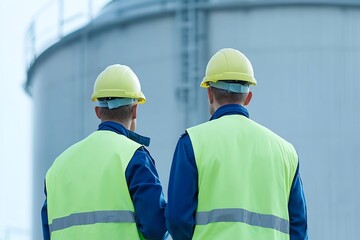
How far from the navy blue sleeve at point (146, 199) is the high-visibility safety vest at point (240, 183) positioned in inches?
13.1

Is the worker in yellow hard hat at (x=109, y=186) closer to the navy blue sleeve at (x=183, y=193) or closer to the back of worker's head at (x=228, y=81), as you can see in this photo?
the navy blue sleeve at (x=183, y=193)

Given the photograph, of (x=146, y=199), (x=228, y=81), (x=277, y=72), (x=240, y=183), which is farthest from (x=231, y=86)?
(x=277, y=72)

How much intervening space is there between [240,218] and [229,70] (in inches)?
32.4

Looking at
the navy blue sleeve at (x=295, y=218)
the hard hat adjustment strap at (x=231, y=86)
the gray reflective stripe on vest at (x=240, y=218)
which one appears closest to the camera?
the gray reflective stripe on vest at (x=240, y=218)

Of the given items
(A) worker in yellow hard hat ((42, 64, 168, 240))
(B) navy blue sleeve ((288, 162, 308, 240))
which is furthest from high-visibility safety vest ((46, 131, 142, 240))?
(B) navy blue sleeve ((288, 162, 308, 240))

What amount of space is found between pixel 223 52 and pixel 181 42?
4.95 m

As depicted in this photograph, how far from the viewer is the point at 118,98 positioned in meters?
5.02

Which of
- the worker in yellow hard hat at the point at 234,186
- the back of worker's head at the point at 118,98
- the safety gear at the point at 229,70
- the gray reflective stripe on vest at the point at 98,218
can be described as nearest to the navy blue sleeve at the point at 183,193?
the worker in yellow hard hat at the point at 234,186

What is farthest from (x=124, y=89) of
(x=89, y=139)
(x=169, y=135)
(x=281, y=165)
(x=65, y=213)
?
(x=169, y=135)

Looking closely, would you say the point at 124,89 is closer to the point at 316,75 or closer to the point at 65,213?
the point at 65,213

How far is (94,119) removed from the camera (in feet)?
33.4

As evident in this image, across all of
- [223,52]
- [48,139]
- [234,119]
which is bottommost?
[48,139]

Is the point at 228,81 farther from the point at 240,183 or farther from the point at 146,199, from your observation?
the point at 146,199

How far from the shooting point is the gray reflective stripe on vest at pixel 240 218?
14.0ft
